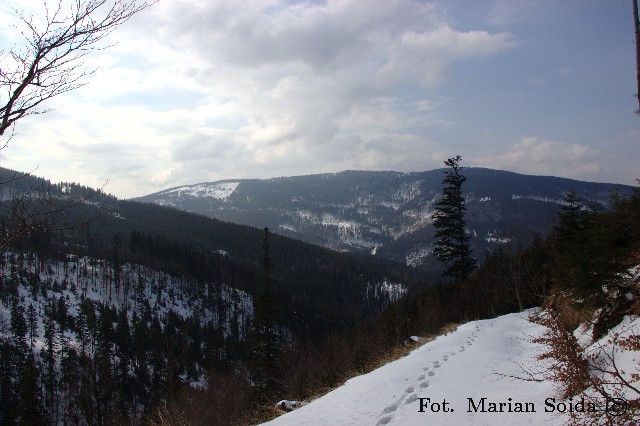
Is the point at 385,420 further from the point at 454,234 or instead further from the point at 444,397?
the point at 454,234

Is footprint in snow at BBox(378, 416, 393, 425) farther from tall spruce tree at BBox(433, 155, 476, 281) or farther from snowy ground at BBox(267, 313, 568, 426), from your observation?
tall spruce tree at BBox(433, 155, 476, 281)

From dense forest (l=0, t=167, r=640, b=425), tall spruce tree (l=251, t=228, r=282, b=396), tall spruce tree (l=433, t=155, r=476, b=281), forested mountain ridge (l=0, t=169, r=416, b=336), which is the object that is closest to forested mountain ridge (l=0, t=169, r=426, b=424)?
dense forest (l=0, t=167, r=640, b=425)

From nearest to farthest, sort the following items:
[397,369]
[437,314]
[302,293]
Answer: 1. [397,369]
2. [437,314]
3. [302,293]

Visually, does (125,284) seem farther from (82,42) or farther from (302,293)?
(82,42)

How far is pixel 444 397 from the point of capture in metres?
6.05

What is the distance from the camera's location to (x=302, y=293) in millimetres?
150375

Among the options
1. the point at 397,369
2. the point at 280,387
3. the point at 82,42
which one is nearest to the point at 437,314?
the point at 280,387

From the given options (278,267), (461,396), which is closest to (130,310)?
(278,267)

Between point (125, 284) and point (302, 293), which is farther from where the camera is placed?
point (302, 293)

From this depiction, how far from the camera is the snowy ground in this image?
5148mm

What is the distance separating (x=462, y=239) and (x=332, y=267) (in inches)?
6375

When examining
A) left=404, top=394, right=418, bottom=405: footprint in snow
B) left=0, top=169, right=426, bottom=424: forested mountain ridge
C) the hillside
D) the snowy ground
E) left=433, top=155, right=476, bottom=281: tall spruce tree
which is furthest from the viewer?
left=0, top=169, right=426, bottom=424: forested mountain ridge

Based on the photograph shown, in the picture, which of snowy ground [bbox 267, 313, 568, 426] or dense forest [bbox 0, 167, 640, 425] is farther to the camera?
dense forest [bbox 0, 167, 640, 425]

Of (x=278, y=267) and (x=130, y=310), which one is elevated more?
(x=278, y=267)
